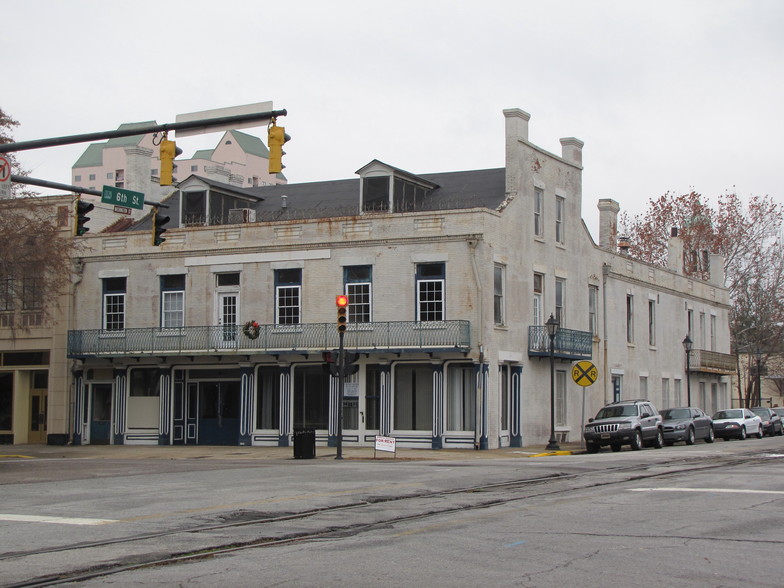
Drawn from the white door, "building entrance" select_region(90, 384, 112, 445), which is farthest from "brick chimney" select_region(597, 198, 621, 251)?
"building entrance" select_region(90, 384, 112, 445)

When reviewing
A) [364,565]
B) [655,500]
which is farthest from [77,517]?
[655,500]

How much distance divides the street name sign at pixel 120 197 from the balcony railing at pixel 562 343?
63.0 ft

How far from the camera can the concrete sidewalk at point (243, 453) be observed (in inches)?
1214

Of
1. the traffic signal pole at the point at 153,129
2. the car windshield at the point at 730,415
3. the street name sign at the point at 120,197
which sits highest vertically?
the traffic signal pole at the point at 153,129

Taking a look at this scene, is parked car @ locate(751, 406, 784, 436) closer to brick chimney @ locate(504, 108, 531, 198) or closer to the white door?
brick chimney @ locate(504, 108, 531, 198)

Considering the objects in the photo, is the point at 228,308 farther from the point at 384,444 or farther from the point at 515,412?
the point at 384,444

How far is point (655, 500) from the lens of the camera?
15859 millimetres

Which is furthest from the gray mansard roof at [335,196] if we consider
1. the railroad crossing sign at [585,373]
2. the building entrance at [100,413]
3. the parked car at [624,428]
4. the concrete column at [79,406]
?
the parked car at [624,428]

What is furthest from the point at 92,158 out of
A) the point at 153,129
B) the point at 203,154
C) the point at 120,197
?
the point at 153,129

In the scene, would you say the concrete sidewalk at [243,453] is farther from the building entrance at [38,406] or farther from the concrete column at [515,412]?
the building entrance at [38,406]

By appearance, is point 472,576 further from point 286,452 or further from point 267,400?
point 267,400

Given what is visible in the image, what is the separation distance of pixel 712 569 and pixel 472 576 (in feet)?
7.50

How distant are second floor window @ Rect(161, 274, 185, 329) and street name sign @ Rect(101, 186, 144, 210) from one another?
17742 millimetres

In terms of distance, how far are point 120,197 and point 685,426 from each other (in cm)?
2420
